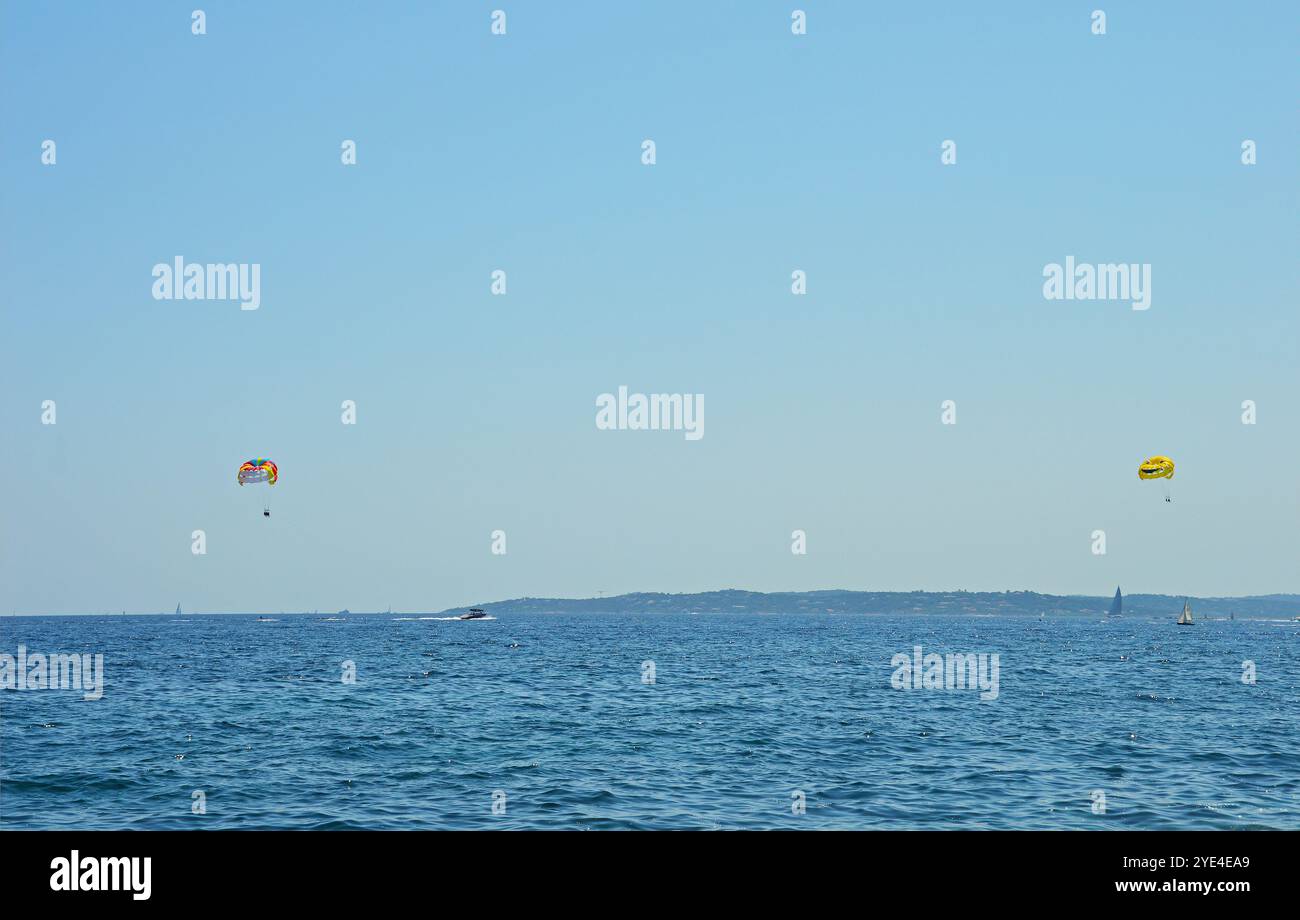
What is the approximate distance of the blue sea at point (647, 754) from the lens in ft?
99.2

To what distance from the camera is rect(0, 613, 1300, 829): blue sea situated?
30.2 m

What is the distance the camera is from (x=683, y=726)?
4994cm

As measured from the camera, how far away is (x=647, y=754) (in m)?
41.0

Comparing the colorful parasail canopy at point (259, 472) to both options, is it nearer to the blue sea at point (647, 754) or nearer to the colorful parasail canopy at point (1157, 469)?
the blue sea at point (647, 754)

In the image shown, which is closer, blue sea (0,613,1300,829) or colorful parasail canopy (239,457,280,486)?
blue sea (0,613,1300,829)

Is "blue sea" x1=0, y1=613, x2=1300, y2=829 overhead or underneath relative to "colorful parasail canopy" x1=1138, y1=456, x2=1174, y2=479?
underneath

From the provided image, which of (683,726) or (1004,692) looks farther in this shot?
(1004,692)

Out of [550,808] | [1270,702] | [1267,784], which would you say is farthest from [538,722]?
[1270,702]

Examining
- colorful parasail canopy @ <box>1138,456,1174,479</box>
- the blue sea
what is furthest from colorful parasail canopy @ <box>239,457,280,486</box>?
colorful parasail canopy @ <box>1138,456,1174,479</box>

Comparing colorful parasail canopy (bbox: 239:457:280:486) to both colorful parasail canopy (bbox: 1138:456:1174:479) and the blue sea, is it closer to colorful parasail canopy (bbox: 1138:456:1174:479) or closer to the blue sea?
the blue sea

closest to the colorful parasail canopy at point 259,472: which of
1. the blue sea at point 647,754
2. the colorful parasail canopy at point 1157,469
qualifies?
the blue sea at point 647,754
